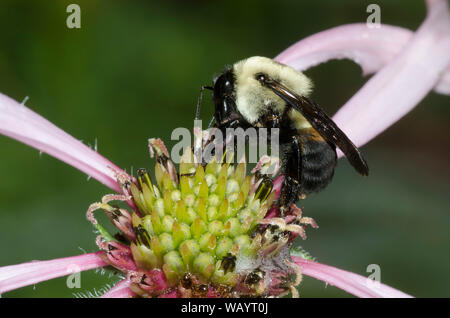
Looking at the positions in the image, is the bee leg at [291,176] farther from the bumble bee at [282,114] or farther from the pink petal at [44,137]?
the pink petal at [44,137]

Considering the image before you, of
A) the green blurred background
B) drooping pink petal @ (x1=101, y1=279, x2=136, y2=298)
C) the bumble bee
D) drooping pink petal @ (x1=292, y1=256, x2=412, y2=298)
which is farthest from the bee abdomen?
the green blurred background

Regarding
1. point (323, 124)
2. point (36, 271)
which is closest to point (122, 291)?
point (36, 271)

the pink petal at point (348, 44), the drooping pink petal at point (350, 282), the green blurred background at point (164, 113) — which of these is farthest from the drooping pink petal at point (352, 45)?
the green blurred background at point (164, 113)

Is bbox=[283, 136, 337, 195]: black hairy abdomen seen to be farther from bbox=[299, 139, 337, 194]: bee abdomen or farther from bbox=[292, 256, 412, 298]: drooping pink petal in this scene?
bbox=[292, 256, 412, 298]: drooping pink petal

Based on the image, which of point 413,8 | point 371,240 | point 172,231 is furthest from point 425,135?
point 172,231

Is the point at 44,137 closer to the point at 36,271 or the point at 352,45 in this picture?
the point at 36,271
